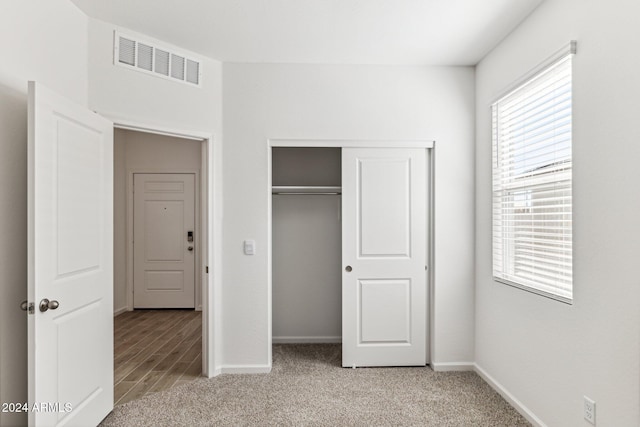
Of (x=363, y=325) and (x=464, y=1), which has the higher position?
(x=464, y=1)

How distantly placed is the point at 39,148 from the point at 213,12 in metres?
1.39

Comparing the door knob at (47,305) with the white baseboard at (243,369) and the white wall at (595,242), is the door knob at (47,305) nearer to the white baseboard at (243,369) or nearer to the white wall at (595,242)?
the white baseboard at (243,369)

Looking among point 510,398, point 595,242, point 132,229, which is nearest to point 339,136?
point 595,242

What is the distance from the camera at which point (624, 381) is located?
182 cm

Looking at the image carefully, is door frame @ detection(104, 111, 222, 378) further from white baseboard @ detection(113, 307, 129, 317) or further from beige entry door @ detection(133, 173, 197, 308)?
white baseboard @ detection(113, 307, 129, 317)

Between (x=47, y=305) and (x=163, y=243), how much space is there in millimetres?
3901

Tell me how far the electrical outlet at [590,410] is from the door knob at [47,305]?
9.29ft

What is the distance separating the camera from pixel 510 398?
111 inches

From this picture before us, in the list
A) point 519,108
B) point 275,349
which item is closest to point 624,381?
point 519,108

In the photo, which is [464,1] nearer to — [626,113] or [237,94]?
[626,113]

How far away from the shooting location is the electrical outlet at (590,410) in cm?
202

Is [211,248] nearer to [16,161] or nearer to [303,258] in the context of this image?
[303,258]

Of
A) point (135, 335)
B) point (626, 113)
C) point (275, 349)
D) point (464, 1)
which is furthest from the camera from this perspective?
point (135, 335)

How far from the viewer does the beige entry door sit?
5.74 metres
